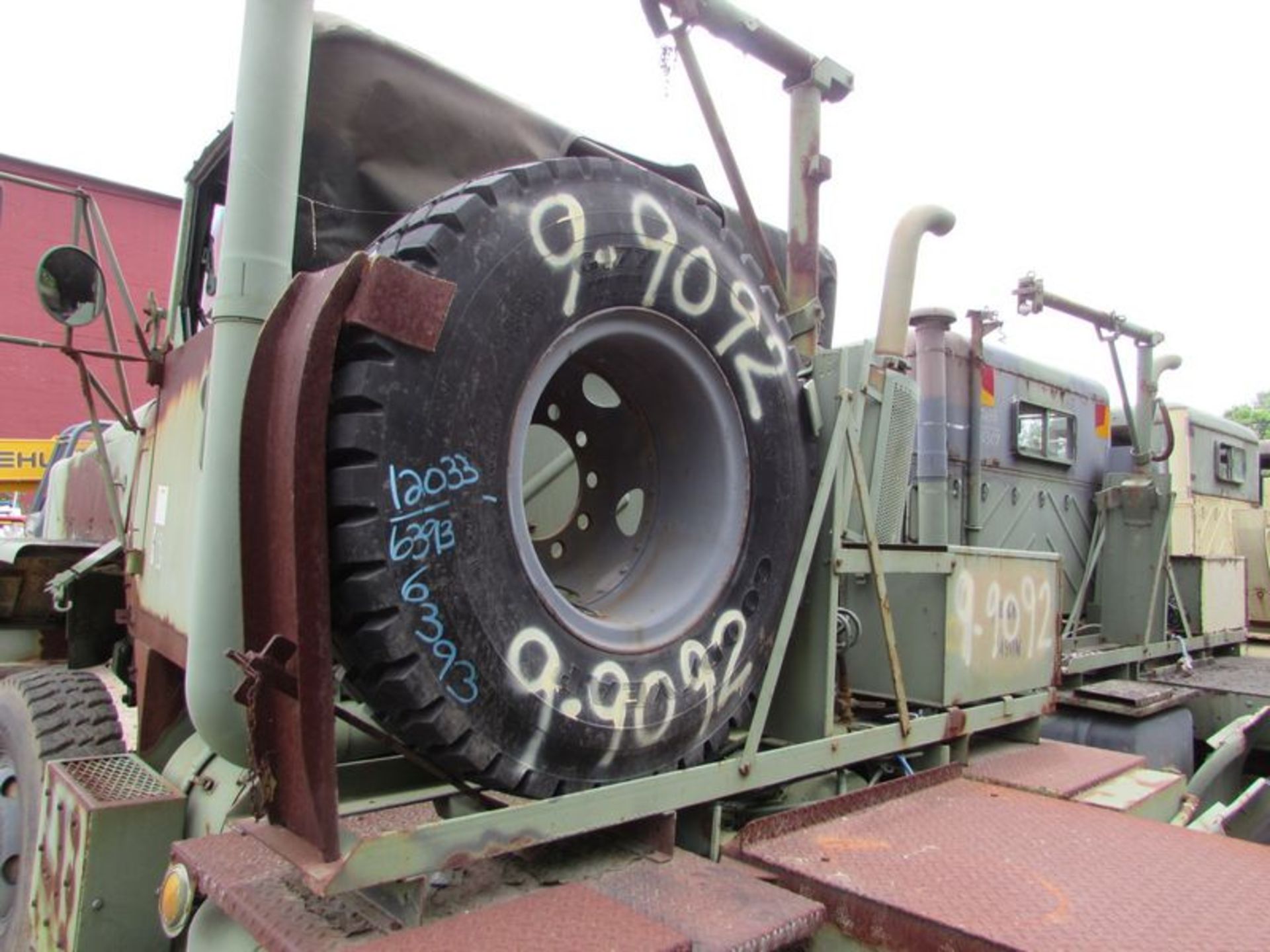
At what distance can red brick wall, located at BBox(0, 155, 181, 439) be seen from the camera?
14666 mm

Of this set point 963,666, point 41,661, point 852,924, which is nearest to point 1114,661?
point 963,666

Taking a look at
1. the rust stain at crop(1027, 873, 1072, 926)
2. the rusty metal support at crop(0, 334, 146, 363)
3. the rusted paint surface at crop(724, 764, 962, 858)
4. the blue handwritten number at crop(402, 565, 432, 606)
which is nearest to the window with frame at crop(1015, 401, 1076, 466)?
the rusted paint surface at crop(724, 764, 962, 858)

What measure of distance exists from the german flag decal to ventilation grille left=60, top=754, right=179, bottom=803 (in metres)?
7.09

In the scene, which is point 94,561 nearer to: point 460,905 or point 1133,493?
point 460,905

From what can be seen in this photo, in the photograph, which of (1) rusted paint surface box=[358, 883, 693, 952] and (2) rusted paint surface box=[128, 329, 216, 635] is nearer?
(1) rusted paint surface box=[358, 883, 693, 952]

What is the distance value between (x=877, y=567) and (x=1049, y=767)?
3.86 feet

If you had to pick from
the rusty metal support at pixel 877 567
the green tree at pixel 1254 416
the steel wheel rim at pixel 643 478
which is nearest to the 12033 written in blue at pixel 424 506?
the steel wheel rim at pixel 643 478

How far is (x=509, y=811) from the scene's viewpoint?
173cm

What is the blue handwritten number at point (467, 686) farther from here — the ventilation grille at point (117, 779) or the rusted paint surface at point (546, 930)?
the ventilation grille at point (117, 779)

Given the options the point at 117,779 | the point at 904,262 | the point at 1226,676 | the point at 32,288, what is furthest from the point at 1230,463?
the point at 32,288

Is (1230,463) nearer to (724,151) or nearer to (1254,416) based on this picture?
(724,151)

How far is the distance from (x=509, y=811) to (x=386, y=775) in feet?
2.06

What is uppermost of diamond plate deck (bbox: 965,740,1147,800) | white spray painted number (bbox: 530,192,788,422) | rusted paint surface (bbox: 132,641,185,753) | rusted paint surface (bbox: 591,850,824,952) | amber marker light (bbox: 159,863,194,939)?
white spray painted number (bbox: 530,192,788,422)

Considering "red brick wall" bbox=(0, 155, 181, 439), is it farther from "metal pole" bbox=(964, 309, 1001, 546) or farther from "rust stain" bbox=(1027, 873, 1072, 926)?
"rust stain" bbox=(1027, 873, 1072, 926)
